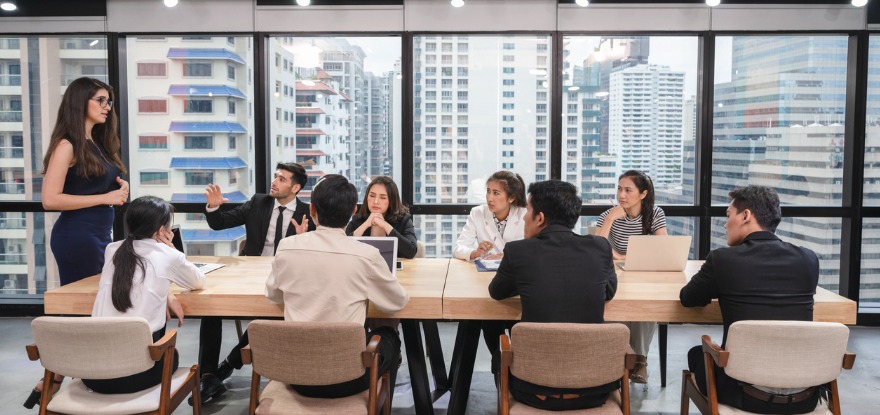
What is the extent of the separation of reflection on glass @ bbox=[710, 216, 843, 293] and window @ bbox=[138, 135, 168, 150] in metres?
4.40

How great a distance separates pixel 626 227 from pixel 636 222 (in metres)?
0.07

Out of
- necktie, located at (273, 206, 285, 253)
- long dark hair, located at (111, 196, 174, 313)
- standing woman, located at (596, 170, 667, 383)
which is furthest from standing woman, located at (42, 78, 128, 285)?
standing woman, located at (596, 170, 667, 383)

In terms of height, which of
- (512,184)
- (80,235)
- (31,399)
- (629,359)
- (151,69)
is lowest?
(31,399)

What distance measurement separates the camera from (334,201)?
2572 mm

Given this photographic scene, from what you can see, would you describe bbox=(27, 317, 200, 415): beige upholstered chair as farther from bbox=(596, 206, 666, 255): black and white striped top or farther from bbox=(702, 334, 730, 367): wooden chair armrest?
bbox=(596, 206, 666, 255): black and white striped top

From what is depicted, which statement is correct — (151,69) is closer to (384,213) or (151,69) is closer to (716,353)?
(384,213)

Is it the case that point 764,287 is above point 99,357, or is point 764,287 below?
above

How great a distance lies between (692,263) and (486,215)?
1.22 metres

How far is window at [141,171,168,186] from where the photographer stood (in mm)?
5434

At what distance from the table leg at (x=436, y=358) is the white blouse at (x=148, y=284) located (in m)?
1.45

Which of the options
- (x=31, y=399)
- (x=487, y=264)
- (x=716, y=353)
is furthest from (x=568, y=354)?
(x=31, y=399)

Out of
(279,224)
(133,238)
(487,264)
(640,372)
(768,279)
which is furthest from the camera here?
(279,224)

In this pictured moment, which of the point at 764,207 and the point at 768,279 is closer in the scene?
the point at 768,279

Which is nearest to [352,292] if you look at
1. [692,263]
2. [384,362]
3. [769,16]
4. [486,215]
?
[384,362]
